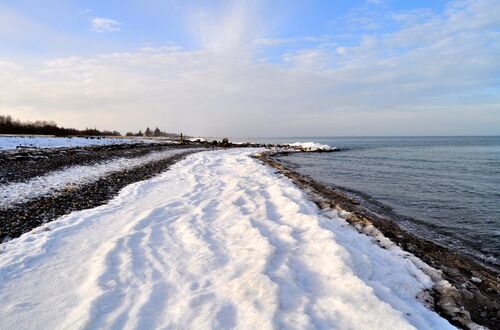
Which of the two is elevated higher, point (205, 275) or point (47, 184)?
point (47, 184)

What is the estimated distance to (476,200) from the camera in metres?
13.1

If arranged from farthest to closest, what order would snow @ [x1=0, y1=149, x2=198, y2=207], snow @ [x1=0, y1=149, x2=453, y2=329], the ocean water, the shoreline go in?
snow @ [x1=0, y1=149, x2=198, y2=207]
the ocean water
the shoreline
snow @ [x1=0, y1=149, x2=453, y2=329]

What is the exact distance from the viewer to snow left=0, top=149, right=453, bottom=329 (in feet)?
12.0

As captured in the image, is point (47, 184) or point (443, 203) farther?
point (443, 203)

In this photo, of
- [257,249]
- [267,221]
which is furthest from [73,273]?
[267,221]

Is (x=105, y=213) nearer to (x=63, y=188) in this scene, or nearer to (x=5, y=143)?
(x=63, y=188)

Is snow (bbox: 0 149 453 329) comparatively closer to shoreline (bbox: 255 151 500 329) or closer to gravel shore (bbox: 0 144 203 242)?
shoreline (bbox: 255 151 500 329)

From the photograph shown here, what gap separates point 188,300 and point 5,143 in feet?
100

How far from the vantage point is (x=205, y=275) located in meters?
4.77

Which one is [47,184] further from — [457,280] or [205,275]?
[457,280]

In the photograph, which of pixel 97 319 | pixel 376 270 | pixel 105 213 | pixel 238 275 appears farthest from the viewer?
pixel 105 213

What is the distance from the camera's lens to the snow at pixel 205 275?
365 cm

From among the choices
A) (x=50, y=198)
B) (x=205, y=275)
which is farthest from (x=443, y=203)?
(x=50, y=198)

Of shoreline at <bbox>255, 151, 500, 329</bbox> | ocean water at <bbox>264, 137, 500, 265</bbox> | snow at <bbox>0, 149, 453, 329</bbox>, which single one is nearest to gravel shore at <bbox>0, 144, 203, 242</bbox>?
snow at <bbox>0, 149, 453, 329</bbox>
